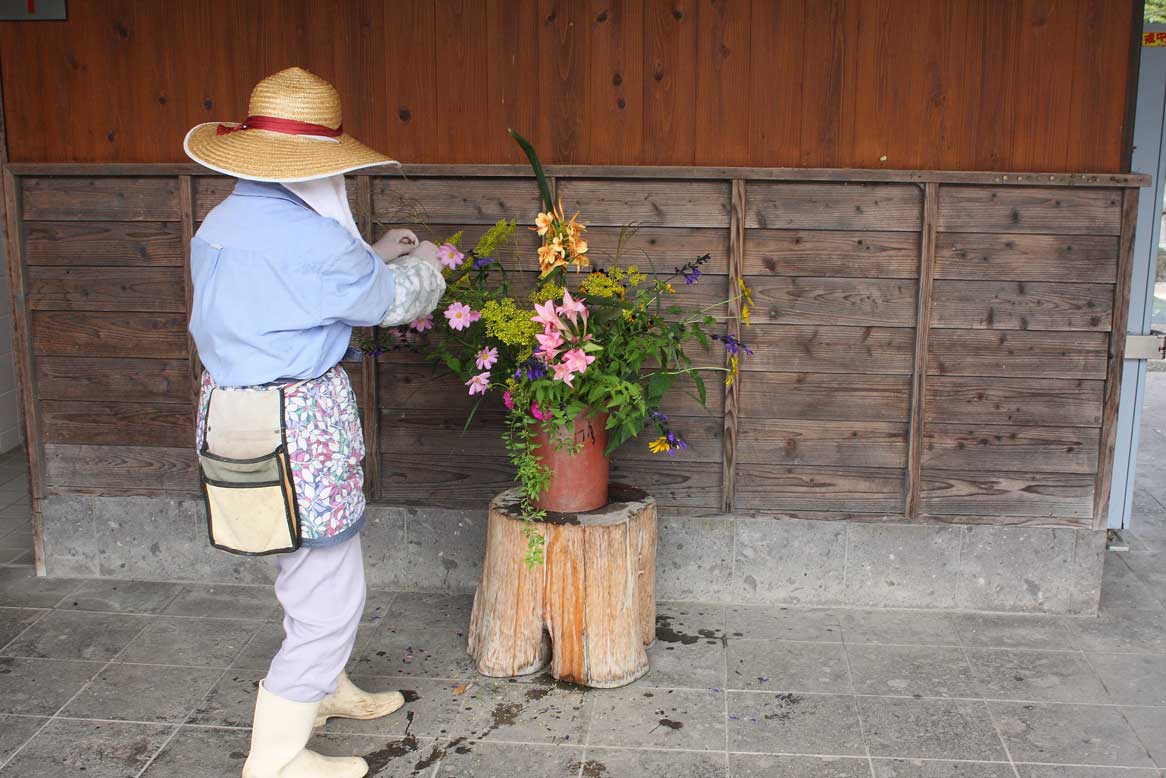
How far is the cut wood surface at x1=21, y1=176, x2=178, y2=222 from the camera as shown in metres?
3.83

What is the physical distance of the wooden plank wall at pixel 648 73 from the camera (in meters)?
3.55

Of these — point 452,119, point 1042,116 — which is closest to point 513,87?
point 452,119

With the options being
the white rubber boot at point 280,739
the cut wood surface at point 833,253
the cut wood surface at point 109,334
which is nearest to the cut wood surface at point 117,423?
the cut wood surface at point 109,334

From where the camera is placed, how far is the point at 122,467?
4.06 m

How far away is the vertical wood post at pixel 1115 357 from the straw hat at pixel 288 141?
8.05 ft

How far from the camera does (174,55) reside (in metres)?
3.74

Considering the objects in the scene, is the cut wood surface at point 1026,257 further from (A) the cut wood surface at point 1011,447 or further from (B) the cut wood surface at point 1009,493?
(B) the cut wood surface at point 1009,493

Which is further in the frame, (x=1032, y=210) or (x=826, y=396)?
(x=826, y=396)

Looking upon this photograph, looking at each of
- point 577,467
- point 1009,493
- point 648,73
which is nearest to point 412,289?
point 577,467

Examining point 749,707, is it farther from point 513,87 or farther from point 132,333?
point 132,333

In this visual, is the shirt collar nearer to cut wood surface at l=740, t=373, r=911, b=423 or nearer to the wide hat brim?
the wide hat brim

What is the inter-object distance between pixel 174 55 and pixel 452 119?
99 cm

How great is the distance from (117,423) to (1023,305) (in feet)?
10.7

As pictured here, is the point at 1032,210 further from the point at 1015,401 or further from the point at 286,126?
the point at 286,126
